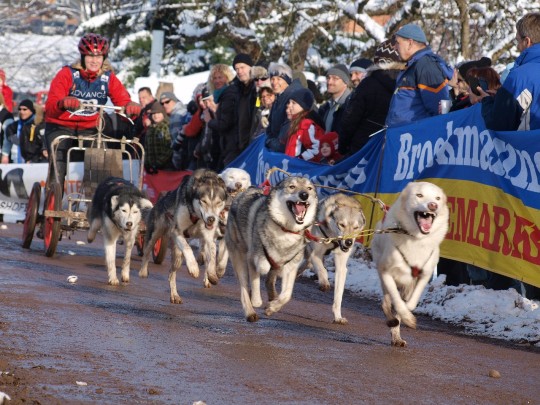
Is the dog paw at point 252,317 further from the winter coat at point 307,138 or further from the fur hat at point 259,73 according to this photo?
the fur hat at point 259,73

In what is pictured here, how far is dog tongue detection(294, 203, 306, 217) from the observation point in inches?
316

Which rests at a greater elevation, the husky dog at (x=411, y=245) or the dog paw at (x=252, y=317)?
the husky dog at (x=411, y=245)

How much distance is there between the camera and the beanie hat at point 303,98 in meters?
12.8

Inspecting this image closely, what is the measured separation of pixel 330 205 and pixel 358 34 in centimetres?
1830

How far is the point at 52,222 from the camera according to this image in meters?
12.5

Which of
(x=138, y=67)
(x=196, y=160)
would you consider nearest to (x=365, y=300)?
(x=196, y=160)

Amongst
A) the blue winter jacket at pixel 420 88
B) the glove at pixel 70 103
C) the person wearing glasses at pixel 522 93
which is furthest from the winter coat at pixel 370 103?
the glove at pixel 70 103

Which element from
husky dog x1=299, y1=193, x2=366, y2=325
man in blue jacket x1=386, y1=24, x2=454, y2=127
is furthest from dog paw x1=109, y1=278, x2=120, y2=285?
man in blue jacket x1=386, y1=24, x2=454, y2=127

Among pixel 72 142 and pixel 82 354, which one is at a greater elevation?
pixel 72 142

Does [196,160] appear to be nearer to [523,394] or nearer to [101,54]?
[101,54]

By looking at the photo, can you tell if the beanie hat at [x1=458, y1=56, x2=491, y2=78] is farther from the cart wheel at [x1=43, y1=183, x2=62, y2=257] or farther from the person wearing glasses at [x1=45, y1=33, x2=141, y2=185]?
the cart wheel at [x1=43, y1=183, x2=62, y2=257]

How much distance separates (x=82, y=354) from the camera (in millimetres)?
6211

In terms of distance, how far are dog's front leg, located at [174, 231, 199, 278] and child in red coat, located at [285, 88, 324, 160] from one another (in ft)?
11.8

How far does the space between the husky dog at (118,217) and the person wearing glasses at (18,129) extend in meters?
12.7
